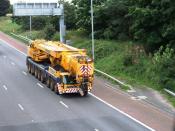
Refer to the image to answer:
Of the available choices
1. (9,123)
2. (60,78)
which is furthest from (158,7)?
(9,123)

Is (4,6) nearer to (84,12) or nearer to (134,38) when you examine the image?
(84,12)

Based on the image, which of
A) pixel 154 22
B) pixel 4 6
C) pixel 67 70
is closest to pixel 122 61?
pixel 154 22

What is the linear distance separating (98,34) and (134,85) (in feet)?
66.5

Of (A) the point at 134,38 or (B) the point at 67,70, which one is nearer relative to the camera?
(B) the point at 67,70

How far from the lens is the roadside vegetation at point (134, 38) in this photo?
3927 cm

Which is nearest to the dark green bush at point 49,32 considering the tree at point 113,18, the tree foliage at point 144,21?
the tree at point 113,18

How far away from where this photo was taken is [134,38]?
166 ft

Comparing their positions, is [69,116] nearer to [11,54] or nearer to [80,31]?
[11,54]

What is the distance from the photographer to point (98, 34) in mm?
58750

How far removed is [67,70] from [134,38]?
15398 millimetres

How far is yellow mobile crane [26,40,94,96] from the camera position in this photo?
35469mm

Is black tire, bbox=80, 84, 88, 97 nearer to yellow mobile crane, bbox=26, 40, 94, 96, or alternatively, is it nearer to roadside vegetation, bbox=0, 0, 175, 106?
yellow mobile crane, bbox=26, 40, 94, 96

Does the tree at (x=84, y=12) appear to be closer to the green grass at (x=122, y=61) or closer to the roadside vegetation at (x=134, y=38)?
the roadside vegetation at (x=134, y=38)

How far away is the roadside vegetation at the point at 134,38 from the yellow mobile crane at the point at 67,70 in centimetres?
520
